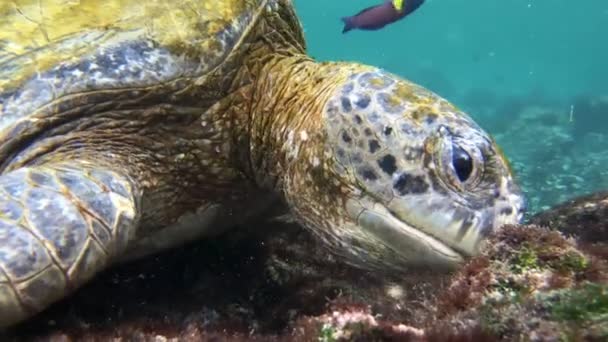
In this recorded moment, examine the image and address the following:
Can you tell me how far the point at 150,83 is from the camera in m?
2.80

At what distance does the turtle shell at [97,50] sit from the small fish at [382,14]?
12.2 feet

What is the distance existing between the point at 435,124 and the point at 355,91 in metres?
0.45

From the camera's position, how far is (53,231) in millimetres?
2070

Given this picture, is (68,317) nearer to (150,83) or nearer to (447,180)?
(150,83)

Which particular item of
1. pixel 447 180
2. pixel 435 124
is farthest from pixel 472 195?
pixel 435 124

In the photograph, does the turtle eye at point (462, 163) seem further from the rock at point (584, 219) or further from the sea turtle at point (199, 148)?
the rock at point (584, 219)

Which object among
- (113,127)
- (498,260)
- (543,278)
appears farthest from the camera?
(113,127)

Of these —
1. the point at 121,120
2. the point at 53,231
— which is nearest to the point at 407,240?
the point at 53,231

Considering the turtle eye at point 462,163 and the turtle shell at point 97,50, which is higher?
the turtle eye at point 462,163

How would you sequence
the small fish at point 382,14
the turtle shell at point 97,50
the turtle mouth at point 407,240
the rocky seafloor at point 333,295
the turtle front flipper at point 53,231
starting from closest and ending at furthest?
1. the rocky seafloor at point 333,295
2. the turtle front flipper at point 53,231
3. the turtle mouth at point 407,240
4. the turtle shell at point 97,50
5. the small fish at point 382,14

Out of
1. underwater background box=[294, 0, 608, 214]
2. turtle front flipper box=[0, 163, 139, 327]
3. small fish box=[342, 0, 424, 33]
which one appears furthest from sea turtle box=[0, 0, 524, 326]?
underwater background box=[294, 0, 608, 214]

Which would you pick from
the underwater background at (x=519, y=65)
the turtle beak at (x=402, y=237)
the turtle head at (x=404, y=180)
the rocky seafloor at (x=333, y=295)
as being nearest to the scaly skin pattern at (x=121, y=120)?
the rocky seafloor at (x=333, y=295)

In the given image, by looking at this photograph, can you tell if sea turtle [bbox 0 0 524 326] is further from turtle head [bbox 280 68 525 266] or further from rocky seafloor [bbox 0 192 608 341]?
rocky seafloor [bbox 0 192 608 341]

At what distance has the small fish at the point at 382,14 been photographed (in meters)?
6.53
